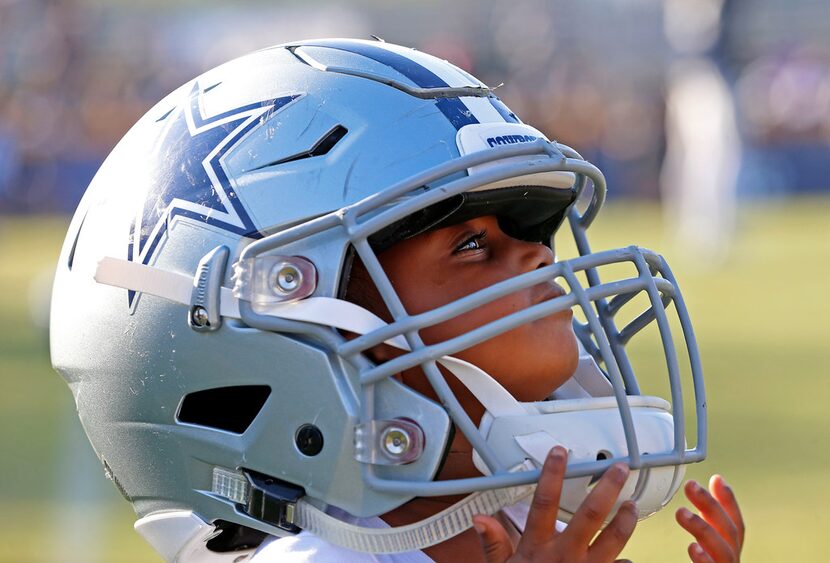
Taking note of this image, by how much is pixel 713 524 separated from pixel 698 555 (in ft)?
0.30

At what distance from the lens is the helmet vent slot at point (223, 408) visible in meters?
2.33

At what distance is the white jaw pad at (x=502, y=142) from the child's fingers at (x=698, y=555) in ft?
2.22

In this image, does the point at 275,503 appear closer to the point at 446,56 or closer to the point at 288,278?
the point at 288,278

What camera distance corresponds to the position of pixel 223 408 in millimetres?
2369

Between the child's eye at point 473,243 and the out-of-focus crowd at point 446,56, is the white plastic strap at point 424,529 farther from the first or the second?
the out-of-focus crowd at point 446,56

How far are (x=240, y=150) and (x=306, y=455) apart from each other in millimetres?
544

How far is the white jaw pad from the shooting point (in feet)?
7.49

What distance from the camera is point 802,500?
4676mm

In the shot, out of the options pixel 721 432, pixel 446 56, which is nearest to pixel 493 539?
pixel 721 432

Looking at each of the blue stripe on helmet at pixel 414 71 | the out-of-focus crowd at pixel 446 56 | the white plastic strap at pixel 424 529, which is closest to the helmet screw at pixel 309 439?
the white plastic strap at pixel 424 529

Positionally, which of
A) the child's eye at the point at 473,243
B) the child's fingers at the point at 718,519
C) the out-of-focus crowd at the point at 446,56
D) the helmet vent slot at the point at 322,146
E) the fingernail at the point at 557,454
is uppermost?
the out-of-focus crowd at the point at 446,56

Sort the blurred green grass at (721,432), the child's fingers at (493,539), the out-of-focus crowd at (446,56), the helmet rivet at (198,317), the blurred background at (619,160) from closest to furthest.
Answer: the child's fingers at (493,539) → the helmet rivet at (198,317) → the blurred green grass at (721,432) → the blurred background at (619,160) → the out-of-focus crowd at (446,56)

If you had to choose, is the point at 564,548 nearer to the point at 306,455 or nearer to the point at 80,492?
the point at 306,455

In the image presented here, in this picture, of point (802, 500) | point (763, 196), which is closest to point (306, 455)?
point (802, 500)
